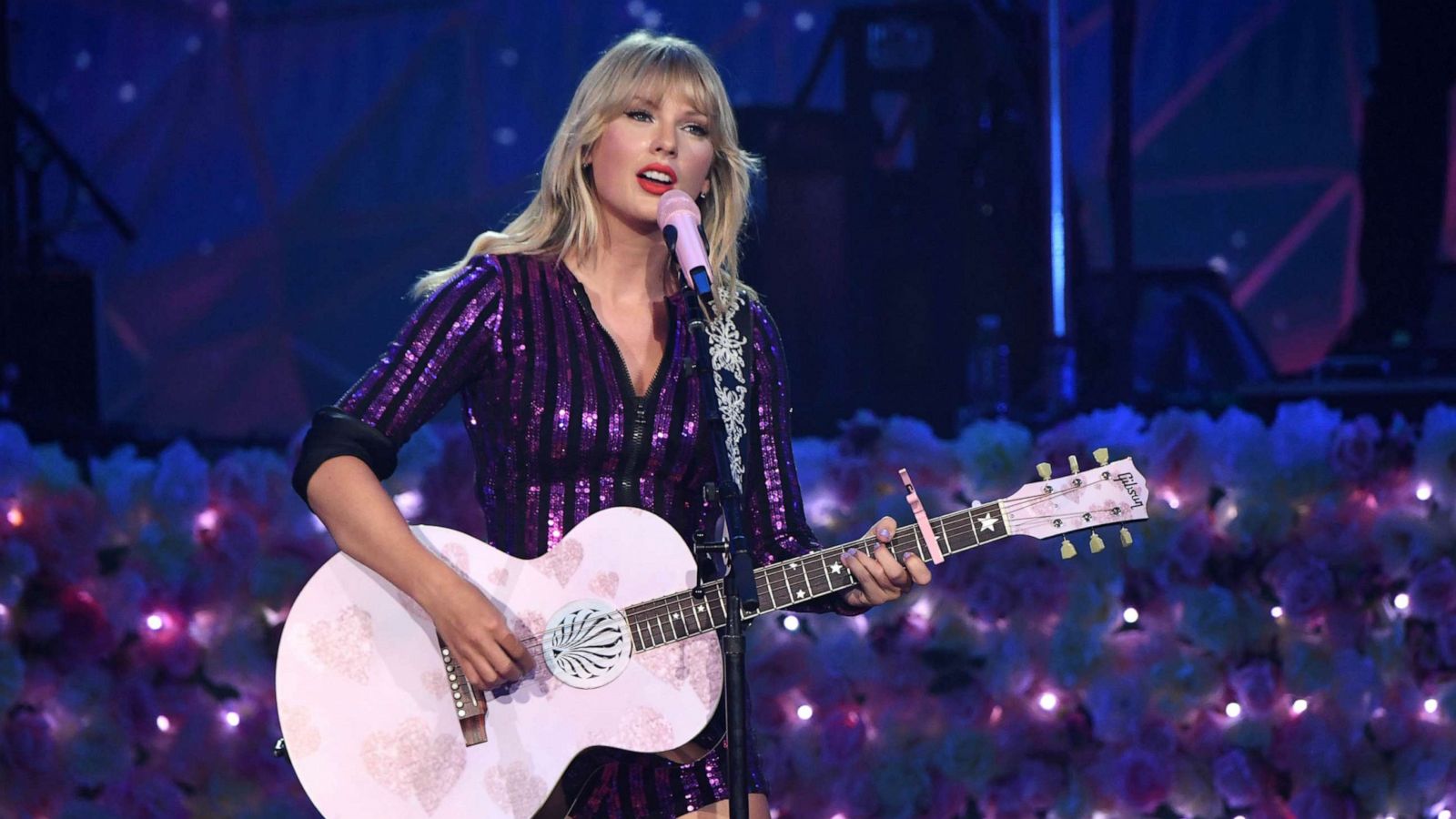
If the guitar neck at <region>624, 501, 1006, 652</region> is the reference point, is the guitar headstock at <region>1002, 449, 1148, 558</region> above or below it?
above

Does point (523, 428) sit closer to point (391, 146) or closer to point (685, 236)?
point (685, 236)

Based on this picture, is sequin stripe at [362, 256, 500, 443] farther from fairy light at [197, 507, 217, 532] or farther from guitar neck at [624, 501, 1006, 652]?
fairy light at [197, 507, 217, 532]

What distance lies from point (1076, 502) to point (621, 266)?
36.8 inches

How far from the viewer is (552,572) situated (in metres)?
2.39

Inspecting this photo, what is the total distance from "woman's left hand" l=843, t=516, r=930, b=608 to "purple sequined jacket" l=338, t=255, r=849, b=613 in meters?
0.12

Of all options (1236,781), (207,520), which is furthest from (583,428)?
(1236,781)

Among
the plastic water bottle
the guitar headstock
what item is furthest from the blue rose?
the guitar headstock

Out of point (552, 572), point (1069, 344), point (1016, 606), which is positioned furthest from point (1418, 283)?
point (552, 572)

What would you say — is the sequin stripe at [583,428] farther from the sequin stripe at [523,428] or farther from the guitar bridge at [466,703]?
the guitar bridge at [466,703]

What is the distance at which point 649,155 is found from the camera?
2.54 m

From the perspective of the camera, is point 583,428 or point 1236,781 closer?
point 583,428

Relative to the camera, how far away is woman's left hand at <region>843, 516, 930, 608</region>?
7.98 ft

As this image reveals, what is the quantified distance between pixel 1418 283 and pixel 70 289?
468 centimetres

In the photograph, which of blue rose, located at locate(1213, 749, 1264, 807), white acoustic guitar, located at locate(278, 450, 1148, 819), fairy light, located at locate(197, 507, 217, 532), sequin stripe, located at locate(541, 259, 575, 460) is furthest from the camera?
fairy light, located at locate(197, 507, 217, 532)
